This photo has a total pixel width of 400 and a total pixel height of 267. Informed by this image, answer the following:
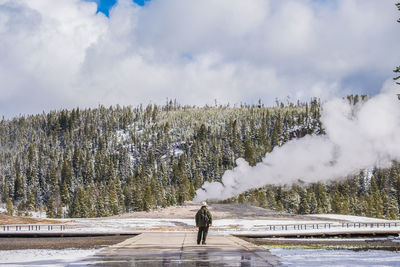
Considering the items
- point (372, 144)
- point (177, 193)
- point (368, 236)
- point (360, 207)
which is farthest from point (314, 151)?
point (368, 236)

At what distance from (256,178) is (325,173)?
201 feet

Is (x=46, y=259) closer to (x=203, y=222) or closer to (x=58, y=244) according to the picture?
(x=203, y=222)

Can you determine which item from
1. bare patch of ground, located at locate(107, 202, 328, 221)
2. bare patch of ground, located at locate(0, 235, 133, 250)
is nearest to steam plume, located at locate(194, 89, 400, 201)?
bare patch of ground, located at locate(107, 202, 328, 221)

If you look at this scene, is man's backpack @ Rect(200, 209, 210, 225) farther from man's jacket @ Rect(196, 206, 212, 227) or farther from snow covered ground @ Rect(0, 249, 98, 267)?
snow covered ground @ Rect(0, 249, 98, 267)

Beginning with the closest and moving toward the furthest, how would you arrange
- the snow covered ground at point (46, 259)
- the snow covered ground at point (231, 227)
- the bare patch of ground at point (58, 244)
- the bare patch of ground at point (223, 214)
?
the snow covered ground at point (46, 259)
the bare patch of ground at point (58, 244)
the snow covered ground at point (231, 227)
the bare patch of ground at point (223, 214)

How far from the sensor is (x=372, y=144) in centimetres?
10975

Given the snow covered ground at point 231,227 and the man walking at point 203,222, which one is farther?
the snow covered ground at point 231,227

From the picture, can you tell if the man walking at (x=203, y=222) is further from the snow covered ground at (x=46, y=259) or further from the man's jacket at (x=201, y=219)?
the snow covered ground at (x=46, y=259)

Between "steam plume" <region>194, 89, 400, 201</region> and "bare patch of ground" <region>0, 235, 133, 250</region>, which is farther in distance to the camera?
"steam plume" <region>194, 89, 400, 201</region>

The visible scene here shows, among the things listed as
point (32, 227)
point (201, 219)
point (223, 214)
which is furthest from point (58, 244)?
point (223, 214)

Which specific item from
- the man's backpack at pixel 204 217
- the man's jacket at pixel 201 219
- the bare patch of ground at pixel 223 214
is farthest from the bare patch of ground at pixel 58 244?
the bare patch of ground at pixel 223 214

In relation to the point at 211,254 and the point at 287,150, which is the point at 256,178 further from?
the point at 211,254

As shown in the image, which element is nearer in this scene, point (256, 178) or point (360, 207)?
point (256, 178)

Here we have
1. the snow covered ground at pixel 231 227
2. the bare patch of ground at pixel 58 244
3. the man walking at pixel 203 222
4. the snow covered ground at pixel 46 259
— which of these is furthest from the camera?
the snow covered ground at pixel 231 227
